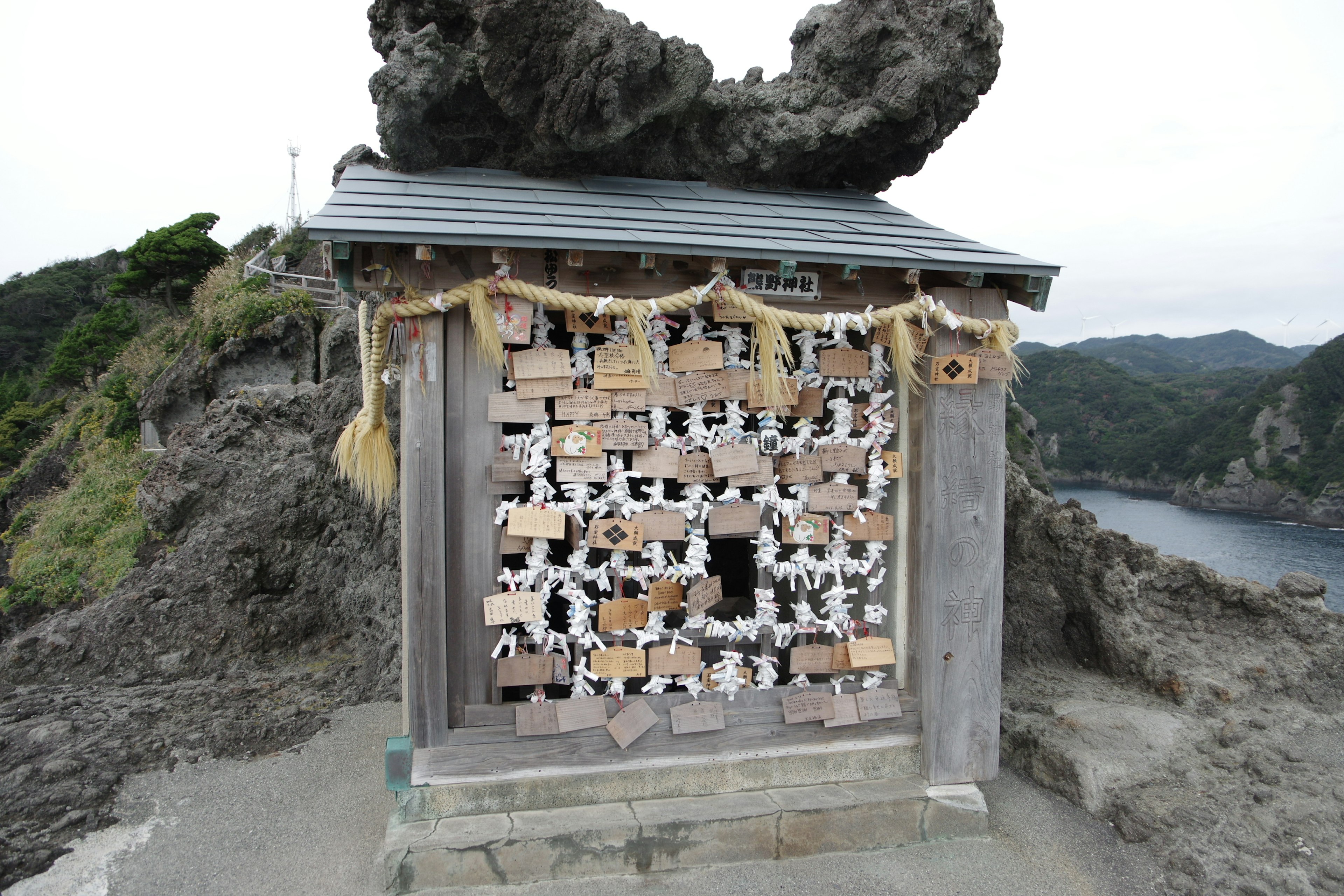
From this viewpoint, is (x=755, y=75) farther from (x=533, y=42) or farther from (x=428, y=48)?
(x=428, y=48)

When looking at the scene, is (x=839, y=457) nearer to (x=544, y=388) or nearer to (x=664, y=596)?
(x=664, y=596)

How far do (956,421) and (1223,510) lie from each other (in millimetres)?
8283

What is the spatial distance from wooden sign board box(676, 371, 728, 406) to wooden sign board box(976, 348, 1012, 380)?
55.7 inches

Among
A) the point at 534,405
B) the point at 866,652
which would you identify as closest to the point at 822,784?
the point at 866,652

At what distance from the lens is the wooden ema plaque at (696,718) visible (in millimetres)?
3551

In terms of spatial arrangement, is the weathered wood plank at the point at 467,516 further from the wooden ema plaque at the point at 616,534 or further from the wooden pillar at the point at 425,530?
the wooden ema plaque at the point at 616,534

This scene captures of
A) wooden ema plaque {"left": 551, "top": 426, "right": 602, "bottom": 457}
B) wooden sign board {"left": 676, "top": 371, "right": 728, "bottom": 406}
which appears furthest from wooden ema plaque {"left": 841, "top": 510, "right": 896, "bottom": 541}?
wooden ema plaque {"left": 551, "top": 426, "right": 602, "bottom": 457}

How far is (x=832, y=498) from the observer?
375 centimetres

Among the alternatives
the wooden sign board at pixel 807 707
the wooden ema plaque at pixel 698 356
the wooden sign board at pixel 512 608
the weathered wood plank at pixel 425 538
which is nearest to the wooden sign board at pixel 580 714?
the wooden sign board at pixel 512 608

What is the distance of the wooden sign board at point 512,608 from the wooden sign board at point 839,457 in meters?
1.65

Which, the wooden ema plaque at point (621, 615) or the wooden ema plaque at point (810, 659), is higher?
the wooden ema plaque at point (621, 615)

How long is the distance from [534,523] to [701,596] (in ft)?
3.20

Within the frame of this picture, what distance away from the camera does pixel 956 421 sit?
12.3 feet

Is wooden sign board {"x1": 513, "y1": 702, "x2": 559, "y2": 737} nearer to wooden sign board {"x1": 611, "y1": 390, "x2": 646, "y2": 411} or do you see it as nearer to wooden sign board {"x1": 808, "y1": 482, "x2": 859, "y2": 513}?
wooden sign board {"x1": 611, "y1": 390, "x2": 646, "y2": 411}
